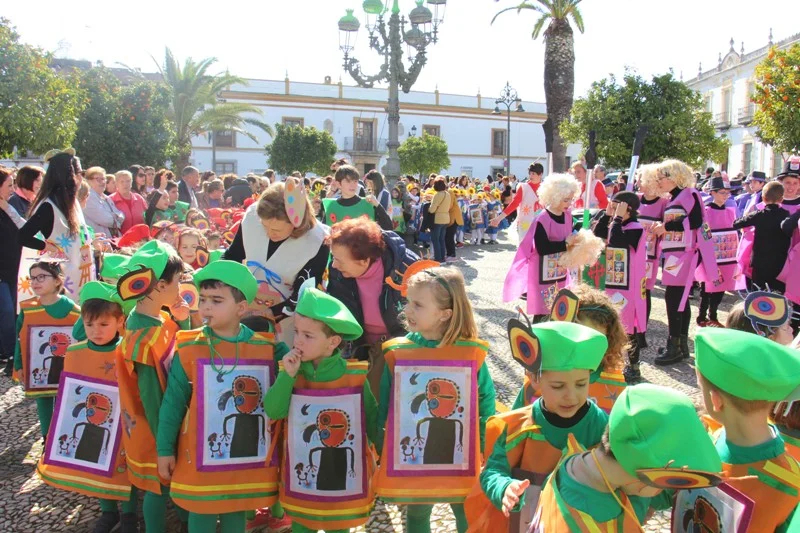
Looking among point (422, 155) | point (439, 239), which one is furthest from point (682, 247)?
point (422, 155)

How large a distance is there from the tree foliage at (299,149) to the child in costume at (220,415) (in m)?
37.0

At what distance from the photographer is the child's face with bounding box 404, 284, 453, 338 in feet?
9.12

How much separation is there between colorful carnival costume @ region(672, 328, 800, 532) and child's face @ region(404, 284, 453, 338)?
117cm

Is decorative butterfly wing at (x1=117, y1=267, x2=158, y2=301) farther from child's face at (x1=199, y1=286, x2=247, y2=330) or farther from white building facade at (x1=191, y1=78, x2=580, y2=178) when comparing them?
white building facade at (x1=191, y1=78, x2=580, y2=178)

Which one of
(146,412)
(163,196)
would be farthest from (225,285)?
(163,196)

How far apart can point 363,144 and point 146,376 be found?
50.0 meters

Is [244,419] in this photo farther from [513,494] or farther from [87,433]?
[513,494]

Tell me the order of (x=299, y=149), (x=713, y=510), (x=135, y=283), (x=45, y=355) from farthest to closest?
(x=299, y=149) < (x=45, y=355) < (x=135, y=283) < (x=713, y=510)

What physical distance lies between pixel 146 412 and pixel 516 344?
185 centimetres

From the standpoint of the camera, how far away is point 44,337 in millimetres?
4074

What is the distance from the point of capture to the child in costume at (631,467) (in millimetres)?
1436

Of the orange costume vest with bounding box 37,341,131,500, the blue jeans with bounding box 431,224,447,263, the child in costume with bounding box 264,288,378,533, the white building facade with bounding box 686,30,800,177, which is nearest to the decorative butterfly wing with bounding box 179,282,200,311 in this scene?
the orange costume vest with bounding box 37,341,131,500

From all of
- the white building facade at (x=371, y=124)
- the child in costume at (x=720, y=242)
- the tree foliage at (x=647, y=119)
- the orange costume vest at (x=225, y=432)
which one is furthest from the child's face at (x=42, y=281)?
the white building facade at (x=371, y=124)

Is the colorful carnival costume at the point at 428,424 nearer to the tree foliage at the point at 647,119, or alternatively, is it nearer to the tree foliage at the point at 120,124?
the tree foliage at the point at 647,119
